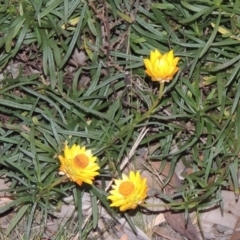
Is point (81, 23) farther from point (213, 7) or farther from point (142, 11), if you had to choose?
point (213, 7)

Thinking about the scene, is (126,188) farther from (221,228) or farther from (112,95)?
(221,228)

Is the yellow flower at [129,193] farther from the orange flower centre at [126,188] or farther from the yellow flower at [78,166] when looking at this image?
the yellow flower at [78,166]

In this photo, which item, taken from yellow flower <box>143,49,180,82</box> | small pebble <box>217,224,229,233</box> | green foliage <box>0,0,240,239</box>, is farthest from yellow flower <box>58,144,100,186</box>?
small pebble <box>217,224,229,233</box>

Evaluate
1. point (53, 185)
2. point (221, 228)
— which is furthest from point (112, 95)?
point (221, 228)

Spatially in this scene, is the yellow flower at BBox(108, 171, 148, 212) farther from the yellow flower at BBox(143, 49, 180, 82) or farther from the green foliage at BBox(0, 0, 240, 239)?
the yellow flower at BBox(143, 49, 180, 82)

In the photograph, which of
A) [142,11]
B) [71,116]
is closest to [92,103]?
[71,116]
